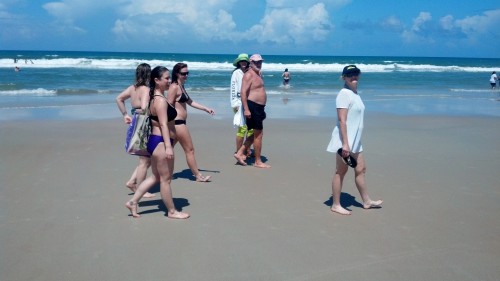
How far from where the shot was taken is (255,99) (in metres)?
7.38

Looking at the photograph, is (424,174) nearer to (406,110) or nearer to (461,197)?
(461,197)

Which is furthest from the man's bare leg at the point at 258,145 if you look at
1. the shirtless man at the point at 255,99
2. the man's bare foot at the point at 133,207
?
the man's bare foot at the point at 133,207

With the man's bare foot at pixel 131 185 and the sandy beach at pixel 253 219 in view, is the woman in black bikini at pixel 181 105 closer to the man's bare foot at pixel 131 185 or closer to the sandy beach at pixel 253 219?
the sandy beach at pixel 253 219

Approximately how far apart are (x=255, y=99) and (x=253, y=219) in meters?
2.67

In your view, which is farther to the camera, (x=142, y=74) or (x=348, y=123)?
(x=142, y=74)

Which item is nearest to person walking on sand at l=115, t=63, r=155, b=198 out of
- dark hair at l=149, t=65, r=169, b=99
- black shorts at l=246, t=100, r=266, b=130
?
dark hair at l=149, t=65, r=169, b=99

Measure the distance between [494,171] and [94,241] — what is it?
19.7ft

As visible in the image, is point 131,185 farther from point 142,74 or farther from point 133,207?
point 142,74

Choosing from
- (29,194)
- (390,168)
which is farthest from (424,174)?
(29,194)

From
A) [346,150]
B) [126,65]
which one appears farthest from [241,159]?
[126,65]

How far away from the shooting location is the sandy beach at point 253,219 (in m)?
4.00

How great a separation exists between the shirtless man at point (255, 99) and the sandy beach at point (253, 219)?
0.49 m

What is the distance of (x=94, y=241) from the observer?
4473mm

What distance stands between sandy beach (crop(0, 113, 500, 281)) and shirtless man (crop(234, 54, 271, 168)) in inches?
19.2
